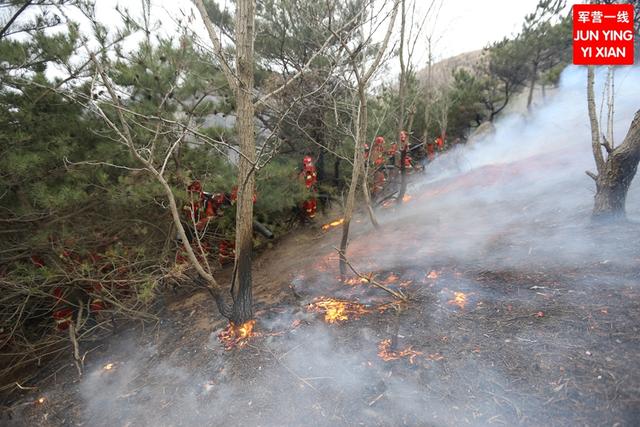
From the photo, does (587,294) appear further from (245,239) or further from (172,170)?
(172,170)

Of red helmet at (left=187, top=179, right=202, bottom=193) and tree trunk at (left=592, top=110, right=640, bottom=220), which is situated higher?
red helmet at (left=187, top=179, right=202, bottom=193)

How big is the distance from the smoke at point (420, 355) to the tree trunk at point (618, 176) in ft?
1.28

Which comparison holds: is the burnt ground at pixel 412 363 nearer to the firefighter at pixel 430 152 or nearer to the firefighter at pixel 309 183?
the firefighter at pixel 309 183

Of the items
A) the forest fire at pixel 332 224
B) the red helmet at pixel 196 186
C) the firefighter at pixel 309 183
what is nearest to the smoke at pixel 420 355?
the red helmet at pixel 196 186

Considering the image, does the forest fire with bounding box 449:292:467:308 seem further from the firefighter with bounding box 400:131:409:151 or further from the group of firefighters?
the firefighter with bounding box 400:131:409:151

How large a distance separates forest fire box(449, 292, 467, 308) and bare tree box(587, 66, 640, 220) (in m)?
3.04

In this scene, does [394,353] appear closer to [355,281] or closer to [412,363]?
[412,363]

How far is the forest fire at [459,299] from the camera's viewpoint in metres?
4.00

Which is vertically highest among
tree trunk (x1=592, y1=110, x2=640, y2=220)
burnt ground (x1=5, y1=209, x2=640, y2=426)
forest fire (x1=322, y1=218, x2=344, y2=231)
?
tree trunk (x1=592, y1=110, x2=640, y2=220)

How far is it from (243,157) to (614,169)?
216 inches

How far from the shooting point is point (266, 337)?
427 cm

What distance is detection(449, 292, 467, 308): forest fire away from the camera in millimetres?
4000

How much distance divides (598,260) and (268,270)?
5.87 m

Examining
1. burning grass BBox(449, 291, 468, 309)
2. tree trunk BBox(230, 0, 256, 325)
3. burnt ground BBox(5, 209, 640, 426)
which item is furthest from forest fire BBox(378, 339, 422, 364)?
tree trunk BBox(230, 0, 256, 325)
